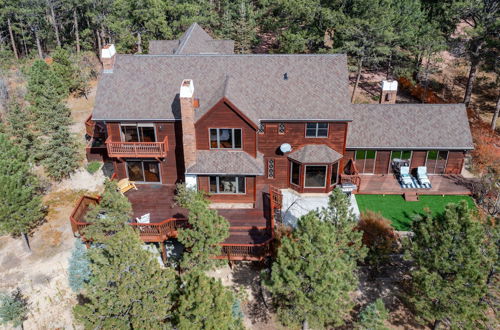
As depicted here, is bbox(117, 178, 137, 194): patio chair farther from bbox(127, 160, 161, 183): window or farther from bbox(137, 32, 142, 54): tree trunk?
bbox(137, 32, 142, 54): tree trunk

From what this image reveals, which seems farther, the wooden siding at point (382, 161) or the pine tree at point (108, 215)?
the wooden siding at point (382, 161)

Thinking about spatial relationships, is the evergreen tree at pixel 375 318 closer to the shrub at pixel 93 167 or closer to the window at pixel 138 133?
the window at pixel 138 133

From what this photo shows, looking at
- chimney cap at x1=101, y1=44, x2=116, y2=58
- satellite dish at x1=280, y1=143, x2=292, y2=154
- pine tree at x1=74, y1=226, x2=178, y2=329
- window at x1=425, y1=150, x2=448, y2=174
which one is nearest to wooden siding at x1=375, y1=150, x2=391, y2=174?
window at x1=425, y1=150, x2=448, y2=174

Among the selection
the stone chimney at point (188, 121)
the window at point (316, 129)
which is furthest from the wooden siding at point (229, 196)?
the window at point (316, 129)

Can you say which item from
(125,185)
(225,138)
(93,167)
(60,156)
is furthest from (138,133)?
(60,156)

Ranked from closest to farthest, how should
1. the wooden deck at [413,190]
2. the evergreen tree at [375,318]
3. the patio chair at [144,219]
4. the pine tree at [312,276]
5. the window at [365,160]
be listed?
1. the pine tree at [312,276]
2. the evergreen tree at [375,318]
3. the patio chair at [144,219]
4. the wooden deck at [413,190]
5. the window at [365,160]

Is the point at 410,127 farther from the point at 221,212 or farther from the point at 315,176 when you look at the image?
the point at 221,212

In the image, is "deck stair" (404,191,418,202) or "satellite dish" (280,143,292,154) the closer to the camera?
"satellite dish" (280,143,292,154)
